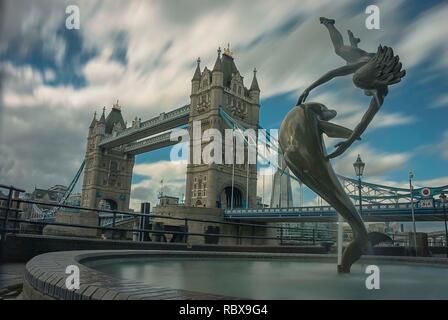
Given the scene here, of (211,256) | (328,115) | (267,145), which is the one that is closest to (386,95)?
(328,115)

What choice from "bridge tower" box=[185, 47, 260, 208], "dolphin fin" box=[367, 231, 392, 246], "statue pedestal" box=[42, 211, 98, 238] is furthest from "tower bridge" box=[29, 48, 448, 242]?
"dolphin fin" box=[367, 231, 392, 246]

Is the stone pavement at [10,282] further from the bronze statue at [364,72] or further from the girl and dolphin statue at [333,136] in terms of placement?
the bronze statue at [364,72]

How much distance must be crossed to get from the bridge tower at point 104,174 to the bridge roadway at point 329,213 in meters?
45.1

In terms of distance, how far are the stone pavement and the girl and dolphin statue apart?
3.37 meters

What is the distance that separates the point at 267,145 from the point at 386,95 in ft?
141

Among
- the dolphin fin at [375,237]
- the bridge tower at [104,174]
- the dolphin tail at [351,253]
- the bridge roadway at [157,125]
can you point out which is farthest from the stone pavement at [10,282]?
the bridge tower at [104,174]

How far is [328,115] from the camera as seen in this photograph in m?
5.11

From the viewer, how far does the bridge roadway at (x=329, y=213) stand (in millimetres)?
27656

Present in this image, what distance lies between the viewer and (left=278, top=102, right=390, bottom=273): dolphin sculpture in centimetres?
485

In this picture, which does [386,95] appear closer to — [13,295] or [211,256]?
[211,256]

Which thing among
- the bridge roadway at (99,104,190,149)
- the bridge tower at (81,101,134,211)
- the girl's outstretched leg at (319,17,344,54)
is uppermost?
the bridge roadway at (99,104,190,149)

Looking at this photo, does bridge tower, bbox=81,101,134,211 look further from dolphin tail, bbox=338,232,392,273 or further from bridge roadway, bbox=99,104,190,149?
dolphin tail, bbox=338,232,392,273

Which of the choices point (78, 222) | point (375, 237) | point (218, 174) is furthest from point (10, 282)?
point (218, 174)

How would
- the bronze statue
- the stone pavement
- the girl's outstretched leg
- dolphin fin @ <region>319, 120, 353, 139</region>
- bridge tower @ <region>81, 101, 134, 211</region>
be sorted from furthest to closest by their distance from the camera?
1. bridge tower @ <region>81, 101, 134, 211</region>
2. the girl's outstretched leg
3. dolphin fin @ <region>319, 120, 353, 139</region>
4. the bronze statue
5. the stone pavement
